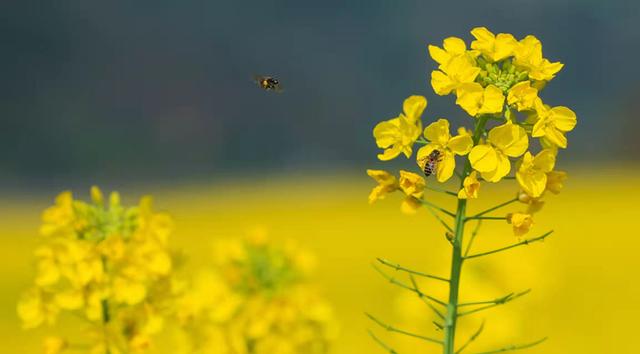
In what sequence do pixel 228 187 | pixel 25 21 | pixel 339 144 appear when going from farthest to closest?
pixel 25 21 < pixel 339 144 < pixel 228 187

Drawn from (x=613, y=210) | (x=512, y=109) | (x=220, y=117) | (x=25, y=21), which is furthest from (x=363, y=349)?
(x=25, y=21)

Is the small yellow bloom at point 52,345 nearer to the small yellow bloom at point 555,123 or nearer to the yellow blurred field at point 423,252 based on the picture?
the small yellow bloom at point 555,123

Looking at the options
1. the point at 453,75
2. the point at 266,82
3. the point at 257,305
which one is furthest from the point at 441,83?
the point at 266,82

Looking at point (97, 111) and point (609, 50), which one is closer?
point (97, 111)

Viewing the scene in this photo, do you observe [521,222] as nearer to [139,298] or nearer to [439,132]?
[439,132]

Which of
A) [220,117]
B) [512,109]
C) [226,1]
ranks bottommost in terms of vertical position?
[512,109]

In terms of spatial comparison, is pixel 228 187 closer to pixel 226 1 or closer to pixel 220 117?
pixel 220 117

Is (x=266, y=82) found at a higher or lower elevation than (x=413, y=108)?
higher
